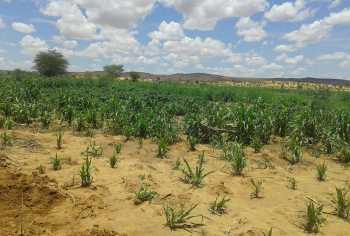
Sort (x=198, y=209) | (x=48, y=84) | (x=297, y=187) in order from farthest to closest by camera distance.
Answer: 1. (x=48, y=84)
2. (x=297, y=187)
3. (x=198, y=209)

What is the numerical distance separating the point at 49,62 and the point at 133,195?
167ft

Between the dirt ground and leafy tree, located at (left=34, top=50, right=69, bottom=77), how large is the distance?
47858 millimetres

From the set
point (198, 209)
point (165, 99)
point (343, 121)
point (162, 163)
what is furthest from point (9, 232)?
point (165, 99)

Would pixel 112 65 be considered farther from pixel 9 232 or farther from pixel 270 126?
pixel 9 232

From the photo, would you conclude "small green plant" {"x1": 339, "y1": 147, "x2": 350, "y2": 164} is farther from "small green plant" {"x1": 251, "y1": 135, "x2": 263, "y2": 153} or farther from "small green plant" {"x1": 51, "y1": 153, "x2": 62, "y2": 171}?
"small green plant" {"x1": 51, "y1": 153, "x2": 62, "y2": 171}

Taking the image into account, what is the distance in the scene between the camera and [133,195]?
5.05 metres

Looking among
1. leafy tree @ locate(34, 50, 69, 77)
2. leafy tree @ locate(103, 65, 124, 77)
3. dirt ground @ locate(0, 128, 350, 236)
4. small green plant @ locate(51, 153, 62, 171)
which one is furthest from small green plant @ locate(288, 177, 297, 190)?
leafy tree @ locate(103, 65, 124, 77)

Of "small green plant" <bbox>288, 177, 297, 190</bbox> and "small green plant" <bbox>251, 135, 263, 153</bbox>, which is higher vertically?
"small green plant" <bbox>251, 135, 263, 153</bbox>

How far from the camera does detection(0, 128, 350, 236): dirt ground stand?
4219 millimetres

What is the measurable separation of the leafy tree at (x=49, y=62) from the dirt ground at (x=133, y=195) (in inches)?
1884

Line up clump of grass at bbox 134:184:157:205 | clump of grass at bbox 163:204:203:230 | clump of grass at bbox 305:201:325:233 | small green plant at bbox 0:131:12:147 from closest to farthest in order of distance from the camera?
clump of grass at bbox 163:204:203:230 → clump of grass at bbox 305:201:325:233 → clump of grass at bbox 134:184:157:205 → small green plant at bbox 0:131:12:147

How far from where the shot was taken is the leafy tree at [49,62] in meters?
52.8

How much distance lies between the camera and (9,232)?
393cm

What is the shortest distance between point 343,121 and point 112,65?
69.5 meters
